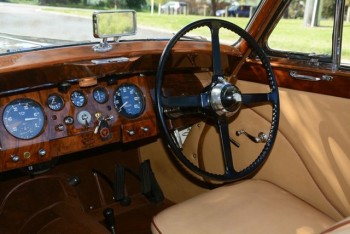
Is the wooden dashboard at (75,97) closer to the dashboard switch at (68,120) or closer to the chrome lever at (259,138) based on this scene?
the dashboard switch at (68,120)

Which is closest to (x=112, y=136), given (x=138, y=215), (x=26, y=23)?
(x=26, y=23)

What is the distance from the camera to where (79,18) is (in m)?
1.95

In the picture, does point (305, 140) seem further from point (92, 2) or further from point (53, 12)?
point (53, 12)

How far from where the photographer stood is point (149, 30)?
7.18ft

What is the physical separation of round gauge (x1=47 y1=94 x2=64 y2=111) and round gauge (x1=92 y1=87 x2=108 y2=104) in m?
0.16

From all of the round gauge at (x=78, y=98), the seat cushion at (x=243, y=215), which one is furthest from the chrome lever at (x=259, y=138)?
the round gauge at (x=78, y=98)

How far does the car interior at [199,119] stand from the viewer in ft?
Answer: 5.51

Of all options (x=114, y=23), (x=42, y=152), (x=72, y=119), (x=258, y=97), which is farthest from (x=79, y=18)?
(x=258, y=97)

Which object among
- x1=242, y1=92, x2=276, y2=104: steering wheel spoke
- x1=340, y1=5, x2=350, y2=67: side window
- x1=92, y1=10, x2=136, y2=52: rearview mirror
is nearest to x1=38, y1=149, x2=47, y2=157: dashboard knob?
x1=92, y1=10, x2=136, y2=52: rearview mirror

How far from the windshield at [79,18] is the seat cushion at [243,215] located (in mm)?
770

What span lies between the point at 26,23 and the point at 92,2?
0.32 metres

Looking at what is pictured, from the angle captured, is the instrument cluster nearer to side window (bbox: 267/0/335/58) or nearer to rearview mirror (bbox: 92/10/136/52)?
rearview mirror (bbox: 92/10/136/52)

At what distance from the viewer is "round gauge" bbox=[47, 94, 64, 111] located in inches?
70.8

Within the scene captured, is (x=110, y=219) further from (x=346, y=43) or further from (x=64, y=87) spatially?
(x=346, y=43)
